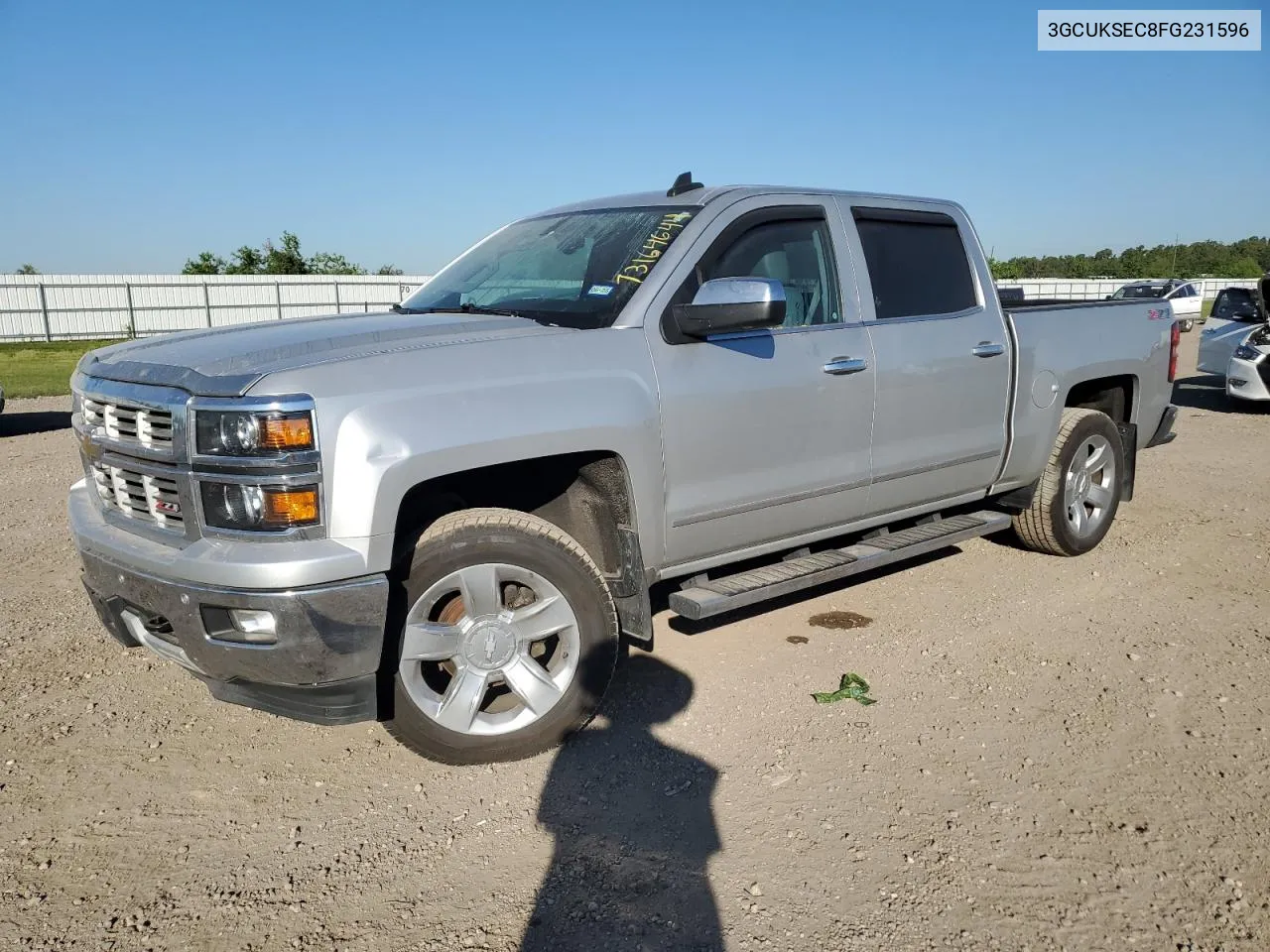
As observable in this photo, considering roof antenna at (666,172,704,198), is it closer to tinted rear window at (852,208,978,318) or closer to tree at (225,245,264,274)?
tinted rear window at (852,208,978,318)

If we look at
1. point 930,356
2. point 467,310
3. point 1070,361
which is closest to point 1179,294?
point 1070,361

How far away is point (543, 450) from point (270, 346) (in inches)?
37.7

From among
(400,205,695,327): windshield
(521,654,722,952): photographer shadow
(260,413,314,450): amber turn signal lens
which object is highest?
(400,205,695,327): windshield

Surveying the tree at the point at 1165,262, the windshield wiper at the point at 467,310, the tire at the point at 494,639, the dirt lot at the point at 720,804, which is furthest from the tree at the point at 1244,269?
the tire at the point at 494,639

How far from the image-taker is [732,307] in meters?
3.48

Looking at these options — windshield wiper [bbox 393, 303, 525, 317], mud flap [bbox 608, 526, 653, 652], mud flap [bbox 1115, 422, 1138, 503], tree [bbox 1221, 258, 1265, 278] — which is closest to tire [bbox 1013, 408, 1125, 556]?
mud flap [bbox 1115, 422, 1138, 503]

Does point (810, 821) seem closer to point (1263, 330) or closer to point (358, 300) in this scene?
point (1263, 330)

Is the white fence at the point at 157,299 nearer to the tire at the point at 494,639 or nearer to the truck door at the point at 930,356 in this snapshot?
the truck door at the point at 930,356

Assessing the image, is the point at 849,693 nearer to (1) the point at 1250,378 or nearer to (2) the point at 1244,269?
(1) the point at 1250,378

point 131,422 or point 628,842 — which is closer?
point 628,842

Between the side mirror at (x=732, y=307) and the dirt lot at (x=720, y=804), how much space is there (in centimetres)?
155

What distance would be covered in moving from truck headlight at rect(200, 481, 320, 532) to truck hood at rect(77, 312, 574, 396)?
0.29 metres

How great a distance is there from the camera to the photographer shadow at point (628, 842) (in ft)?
8.36

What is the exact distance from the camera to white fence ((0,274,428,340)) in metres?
29.1
